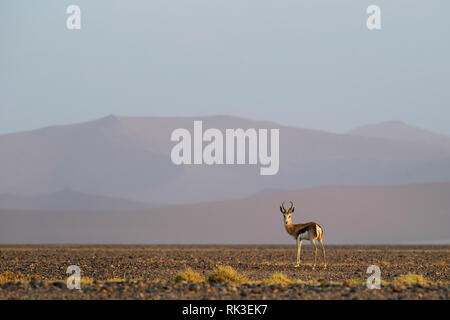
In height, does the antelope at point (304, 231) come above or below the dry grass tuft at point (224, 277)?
above

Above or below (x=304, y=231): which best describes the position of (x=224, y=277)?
below

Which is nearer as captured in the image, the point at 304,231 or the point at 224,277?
the point at 224,277

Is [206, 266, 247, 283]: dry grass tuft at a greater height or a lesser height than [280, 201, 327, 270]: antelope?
lesser

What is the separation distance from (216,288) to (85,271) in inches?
435

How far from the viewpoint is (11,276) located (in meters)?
22.3

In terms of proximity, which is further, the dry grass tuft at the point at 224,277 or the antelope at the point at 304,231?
the antelope at the point at 304,231

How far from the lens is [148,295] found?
14742 millimetres

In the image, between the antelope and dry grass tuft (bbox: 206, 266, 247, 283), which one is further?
the antelope
